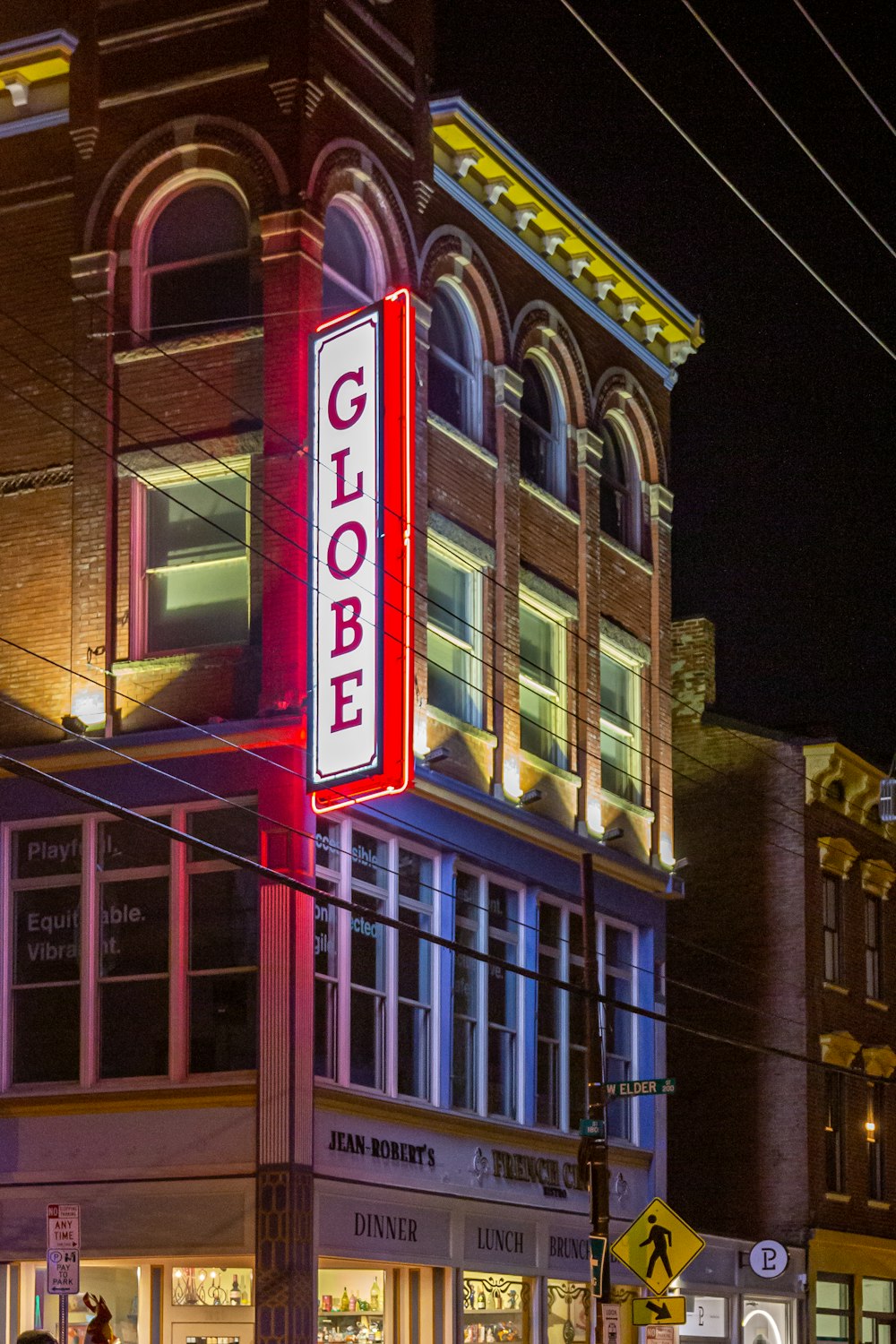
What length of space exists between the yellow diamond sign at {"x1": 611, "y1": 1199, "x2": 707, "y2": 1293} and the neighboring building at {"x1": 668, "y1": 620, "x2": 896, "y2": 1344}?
38.5ft

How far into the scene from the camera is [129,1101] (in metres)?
25.2

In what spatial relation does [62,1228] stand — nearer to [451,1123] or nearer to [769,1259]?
[451,1123]

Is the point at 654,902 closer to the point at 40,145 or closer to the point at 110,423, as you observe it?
the point at 110,423

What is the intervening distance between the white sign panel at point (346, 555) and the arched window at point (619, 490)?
32.6 feet

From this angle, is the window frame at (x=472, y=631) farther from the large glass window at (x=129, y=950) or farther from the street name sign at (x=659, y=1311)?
the street name sign at (x=659, y=1311)

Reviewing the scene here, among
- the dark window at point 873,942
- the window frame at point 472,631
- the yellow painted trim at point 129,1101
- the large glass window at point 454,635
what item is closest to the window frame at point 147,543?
the large glass window at point 454,635

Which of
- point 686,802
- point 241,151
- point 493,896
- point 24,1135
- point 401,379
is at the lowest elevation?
point 24,1135

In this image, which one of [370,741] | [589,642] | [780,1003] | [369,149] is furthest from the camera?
[780,1003]

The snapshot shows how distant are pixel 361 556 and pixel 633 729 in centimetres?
1090

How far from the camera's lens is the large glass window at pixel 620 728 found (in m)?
34.3

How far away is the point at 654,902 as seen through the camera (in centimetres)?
3409

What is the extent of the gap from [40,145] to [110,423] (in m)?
4.33

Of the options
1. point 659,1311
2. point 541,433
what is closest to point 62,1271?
point 659,1311

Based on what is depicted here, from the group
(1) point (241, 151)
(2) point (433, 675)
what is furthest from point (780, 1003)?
(1) point (241, 151)
